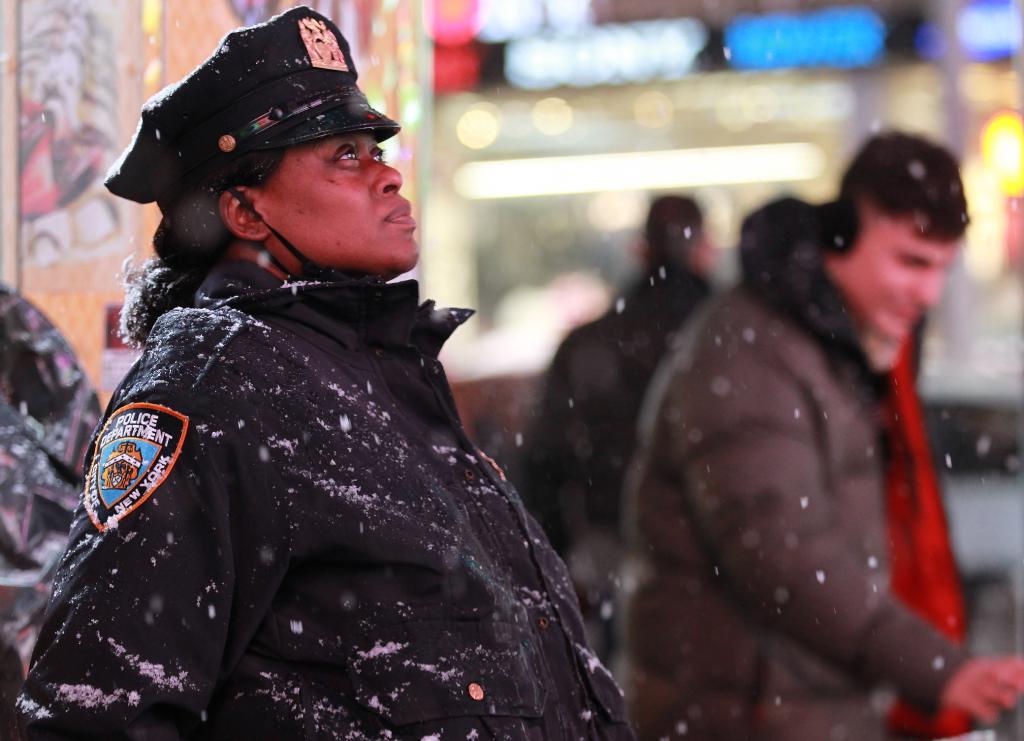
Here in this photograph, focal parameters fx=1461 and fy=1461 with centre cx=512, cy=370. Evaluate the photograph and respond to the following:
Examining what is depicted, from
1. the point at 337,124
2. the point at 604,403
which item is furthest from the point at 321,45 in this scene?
the point at 604,403

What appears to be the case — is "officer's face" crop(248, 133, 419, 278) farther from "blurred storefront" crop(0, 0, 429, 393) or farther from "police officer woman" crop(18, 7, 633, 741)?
"blurred storefront" crop(0, 0, 429, 393)

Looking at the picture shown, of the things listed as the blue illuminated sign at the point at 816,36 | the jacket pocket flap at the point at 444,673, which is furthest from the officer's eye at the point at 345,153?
the blue illuminated sign at the point at 816,36

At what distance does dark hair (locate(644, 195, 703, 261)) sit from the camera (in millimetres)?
6352

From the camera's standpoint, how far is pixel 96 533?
1938mm

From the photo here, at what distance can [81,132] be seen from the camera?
3.29 metres

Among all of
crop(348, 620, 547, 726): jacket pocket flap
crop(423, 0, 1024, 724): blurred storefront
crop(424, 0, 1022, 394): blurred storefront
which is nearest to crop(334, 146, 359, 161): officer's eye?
crop(348, 620, 547, 726): jacket pocket flap

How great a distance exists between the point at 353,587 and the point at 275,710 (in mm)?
195

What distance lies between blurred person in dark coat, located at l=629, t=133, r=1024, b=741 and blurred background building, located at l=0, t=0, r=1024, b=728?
3.42m

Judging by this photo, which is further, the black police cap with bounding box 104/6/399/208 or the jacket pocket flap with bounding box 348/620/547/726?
the black police cap with bounding box 104/6/399/208

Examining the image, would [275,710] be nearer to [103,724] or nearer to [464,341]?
[103,724]

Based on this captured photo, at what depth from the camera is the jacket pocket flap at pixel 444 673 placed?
6.52ft

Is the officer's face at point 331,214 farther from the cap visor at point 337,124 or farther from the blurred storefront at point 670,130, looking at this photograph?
the blurred storefront at point 670,130

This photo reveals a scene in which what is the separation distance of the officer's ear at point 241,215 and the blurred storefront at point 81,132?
3.12ft

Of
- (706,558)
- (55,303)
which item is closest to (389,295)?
(55,303)
